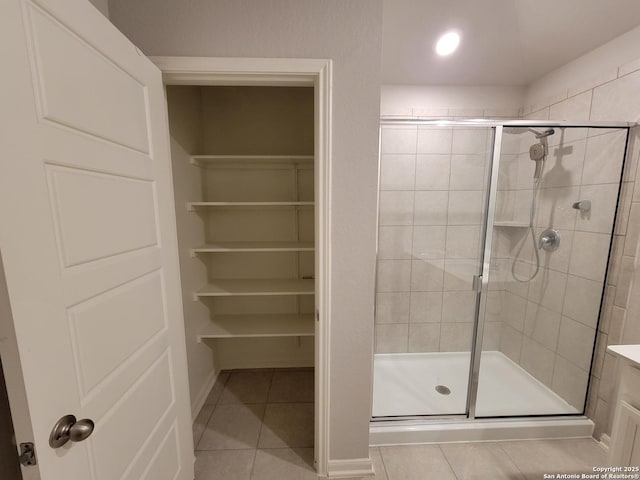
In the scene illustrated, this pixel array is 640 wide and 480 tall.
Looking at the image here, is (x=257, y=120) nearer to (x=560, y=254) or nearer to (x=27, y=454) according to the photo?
(x=27, y=454)

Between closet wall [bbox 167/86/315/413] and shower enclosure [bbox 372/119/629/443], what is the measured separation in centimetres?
70

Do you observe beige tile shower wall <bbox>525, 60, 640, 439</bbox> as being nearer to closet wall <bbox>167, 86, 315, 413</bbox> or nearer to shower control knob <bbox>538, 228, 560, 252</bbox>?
shower control knob <bbox>538, 228, 560, 252</bbox>

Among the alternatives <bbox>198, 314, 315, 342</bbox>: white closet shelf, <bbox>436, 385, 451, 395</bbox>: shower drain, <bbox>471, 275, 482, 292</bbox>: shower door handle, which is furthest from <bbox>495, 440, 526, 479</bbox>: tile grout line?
<bbox>198, 314, 315, 342</bbox>: white closet shelf

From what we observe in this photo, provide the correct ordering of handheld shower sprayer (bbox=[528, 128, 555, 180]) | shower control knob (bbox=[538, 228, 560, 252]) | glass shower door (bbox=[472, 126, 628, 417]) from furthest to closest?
shower control knob (bbox=[538, 228, 560, 252]), handheld shower sprayer (bbox=[528, 128, 555, 180]), glass shower door (bbox=[472, 126, 628, 417])

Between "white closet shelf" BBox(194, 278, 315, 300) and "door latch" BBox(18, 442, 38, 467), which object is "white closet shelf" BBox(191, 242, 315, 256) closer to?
"white closet shelf" BBox(194, 278, 315, 300)

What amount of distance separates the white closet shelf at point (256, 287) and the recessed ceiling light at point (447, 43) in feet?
6.34

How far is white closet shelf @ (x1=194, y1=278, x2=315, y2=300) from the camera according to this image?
6.27 ft

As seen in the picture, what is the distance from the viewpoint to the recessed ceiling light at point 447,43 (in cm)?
168

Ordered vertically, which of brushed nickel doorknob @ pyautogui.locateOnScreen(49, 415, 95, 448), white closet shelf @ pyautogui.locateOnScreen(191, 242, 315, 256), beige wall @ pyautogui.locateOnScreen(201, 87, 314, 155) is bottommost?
brushed nickel doorknob @ pyautogui.locateOnScreen(49, 415, 95, 448)

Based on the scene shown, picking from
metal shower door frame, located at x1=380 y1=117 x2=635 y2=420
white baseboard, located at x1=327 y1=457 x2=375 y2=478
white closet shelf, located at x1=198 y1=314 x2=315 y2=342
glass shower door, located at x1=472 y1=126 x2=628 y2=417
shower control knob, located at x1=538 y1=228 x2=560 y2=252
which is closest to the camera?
white baseboard, located at x1=327 y1=457 x2=375 y2=478

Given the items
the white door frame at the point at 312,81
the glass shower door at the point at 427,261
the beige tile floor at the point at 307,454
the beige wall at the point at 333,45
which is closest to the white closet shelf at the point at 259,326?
the beige tile floor at the point at 307,454

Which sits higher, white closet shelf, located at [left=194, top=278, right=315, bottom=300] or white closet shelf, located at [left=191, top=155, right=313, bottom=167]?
white closet shelf, located at [left=191, top=155, right=313, bottom=167]

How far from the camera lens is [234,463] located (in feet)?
4.91

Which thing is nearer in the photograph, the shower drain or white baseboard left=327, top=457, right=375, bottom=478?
white baseboard left=327, top=457, right=375, bottom=478
